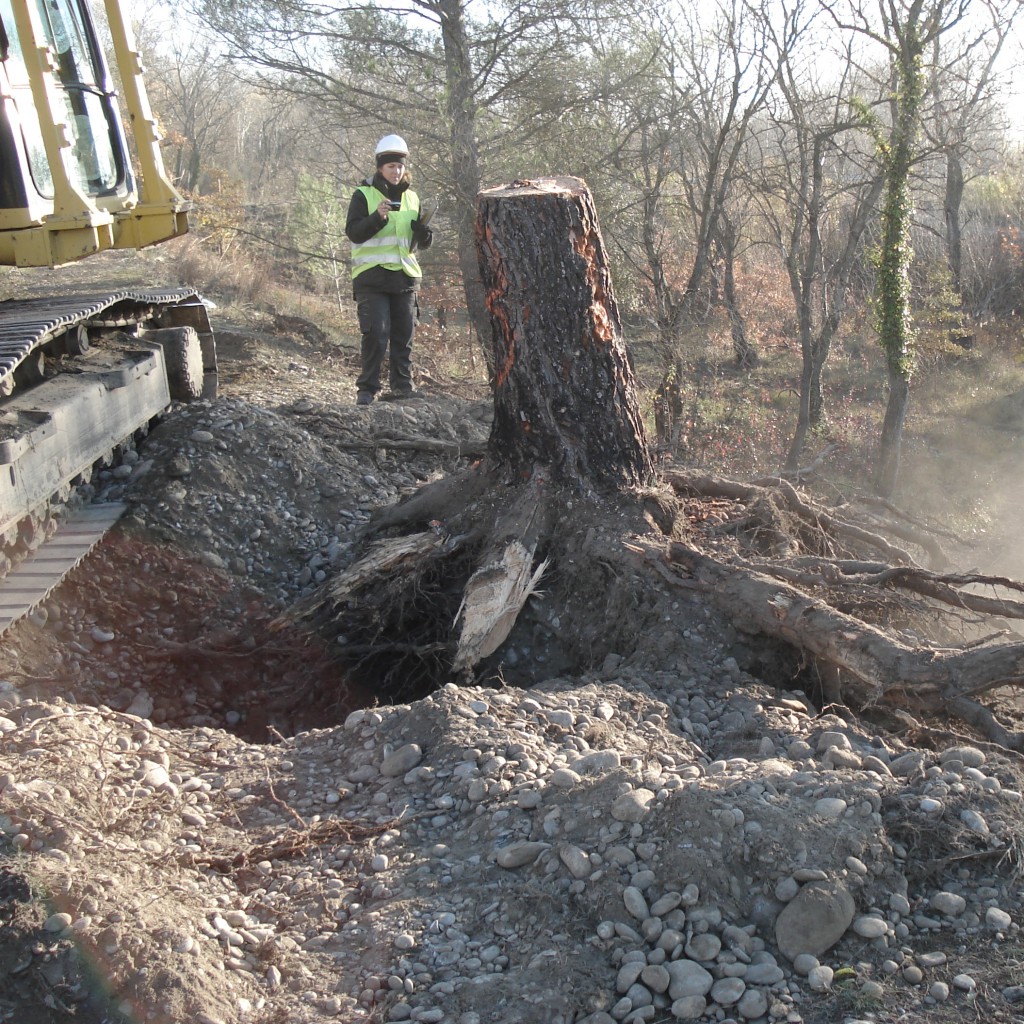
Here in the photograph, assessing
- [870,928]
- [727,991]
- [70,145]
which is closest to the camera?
[727,991]

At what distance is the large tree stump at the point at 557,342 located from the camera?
4562 millimetres

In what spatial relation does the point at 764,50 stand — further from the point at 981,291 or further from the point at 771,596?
the point at 981,291

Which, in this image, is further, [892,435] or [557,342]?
[892,435]

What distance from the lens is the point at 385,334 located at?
25.6 feet

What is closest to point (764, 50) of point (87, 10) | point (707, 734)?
point (87, 10)

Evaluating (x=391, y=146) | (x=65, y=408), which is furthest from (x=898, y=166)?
(x=65, y=408)

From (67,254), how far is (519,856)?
14.4 feet

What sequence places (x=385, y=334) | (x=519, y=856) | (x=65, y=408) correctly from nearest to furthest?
1. (x=519, y=856)
2. (x=65, y=408)
3. (x=385, y=334)

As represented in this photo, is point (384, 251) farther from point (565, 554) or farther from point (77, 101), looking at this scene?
point (565, 554)

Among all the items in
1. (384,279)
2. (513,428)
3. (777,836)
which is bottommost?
(777,836)

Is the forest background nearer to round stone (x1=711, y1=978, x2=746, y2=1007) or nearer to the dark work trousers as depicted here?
the dark work trousers

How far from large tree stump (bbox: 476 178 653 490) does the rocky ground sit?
0.85m

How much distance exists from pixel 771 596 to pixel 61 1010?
2.94 metres

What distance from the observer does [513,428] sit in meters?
4.79
